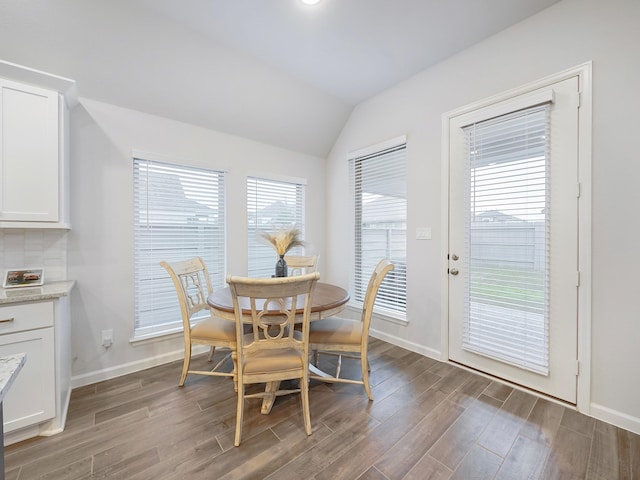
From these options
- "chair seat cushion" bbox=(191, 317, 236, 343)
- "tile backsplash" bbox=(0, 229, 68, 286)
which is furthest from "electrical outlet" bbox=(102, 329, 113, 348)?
"chair seat cushion" bbox=(191, 317, 236, 343)

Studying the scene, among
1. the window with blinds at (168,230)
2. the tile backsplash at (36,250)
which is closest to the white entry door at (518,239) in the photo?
the window with blinds at (168,230)

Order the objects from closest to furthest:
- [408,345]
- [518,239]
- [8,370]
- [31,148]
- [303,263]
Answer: [8,370] → [31,148] → [518,239] → [408,345] → [303,263]

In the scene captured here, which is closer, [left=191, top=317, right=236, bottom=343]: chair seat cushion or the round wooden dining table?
the round wooden dining table

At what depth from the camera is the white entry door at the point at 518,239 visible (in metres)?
2.00

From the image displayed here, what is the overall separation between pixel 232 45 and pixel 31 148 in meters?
1.76

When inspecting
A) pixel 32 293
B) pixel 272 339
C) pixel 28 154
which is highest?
pixel 28 154

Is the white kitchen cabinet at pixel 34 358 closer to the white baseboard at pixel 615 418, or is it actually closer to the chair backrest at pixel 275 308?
the chair backrest at pixel 275 308

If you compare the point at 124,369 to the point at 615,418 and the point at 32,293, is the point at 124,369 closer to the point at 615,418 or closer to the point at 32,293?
the point at 32,293

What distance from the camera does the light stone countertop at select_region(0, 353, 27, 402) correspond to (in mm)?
640

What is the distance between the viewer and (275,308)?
1.97m

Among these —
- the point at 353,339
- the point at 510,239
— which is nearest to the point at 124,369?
the point at 353,339

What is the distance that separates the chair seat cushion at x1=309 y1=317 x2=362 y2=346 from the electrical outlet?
1822 mm

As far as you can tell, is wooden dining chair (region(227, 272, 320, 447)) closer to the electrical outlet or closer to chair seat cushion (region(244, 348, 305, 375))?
chair seat cushion (region(244, 348, 305, 375))

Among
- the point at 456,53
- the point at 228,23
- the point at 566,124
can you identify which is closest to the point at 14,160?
the point at 228,23
